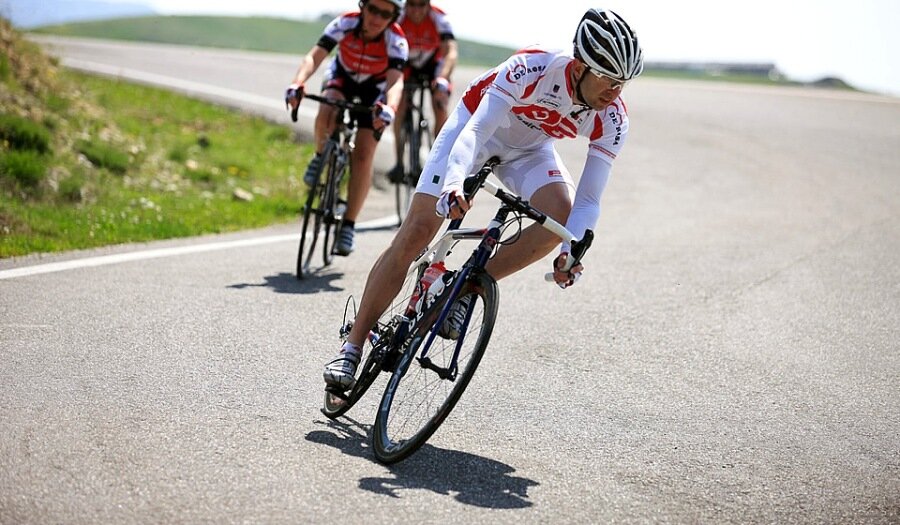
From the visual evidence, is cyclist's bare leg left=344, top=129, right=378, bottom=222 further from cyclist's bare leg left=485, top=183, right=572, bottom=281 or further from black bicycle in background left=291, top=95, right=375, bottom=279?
cyclist's bare leg left=485, top=183, right=572, bottom=281

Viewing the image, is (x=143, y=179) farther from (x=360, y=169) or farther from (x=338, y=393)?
(x=338, y=393)

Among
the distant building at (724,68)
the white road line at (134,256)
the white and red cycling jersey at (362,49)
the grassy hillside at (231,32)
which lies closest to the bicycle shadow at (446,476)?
the white road line at (134,256)

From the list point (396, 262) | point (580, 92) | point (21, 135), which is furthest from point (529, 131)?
point (21, 135)

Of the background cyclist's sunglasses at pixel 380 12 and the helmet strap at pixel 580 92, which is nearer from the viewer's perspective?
the helmet strap at pixel 580 92

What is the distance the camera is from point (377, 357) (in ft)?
17.8

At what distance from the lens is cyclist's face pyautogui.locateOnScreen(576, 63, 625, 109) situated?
5441 millimetres

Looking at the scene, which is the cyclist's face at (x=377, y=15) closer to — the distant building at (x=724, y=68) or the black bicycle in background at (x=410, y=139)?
the black bicycle in background at (x=410, y=139)

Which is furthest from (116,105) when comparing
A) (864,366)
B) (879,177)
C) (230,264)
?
(864,366)

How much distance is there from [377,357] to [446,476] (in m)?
0.83

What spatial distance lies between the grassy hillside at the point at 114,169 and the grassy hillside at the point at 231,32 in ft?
131

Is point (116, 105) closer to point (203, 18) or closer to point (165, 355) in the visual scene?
point (165, 355)

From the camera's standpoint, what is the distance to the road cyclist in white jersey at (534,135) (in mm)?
5328

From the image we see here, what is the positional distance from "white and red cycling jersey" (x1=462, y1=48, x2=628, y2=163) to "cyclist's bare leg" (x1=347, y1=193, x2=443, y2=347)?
0.68 metres

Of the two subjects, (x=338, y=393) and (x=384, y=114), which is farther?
(x=384, y=114)
